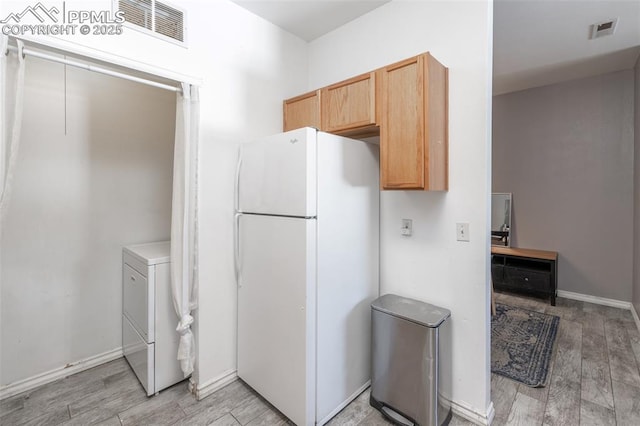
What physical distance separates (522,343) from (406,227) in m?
1.80

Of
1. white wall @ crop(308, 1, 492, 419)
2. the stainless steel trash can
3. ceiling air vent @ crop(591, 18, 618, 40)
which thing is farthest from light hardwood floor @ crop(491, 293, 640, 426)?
ceiling air vent @ crop(591, 18, 618, 40)

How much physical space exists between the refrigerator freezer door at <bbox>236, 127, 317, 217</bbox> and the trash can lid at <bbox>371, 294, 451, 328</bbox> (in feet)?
2.55

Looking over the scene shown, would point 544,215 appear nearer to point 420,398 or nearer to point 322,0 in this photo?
point 420,398

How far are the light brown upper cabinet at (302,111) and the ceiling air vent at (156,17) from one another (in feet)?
2.90

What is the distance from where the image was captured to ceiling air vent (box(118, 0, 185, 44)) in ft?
5.65

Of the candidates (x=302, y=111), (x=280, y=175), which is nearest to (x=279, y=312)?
(x=280, y=175)

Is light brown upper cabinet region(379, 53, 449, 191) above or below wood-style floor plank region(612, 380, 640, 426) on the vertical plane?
above

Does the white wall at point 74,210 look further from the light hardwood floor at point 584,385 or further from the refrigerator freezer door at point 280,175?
the light hardwood floor at point 584,385

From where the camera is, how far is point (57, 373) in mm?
2215

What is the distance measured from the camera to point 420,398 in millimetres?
1689

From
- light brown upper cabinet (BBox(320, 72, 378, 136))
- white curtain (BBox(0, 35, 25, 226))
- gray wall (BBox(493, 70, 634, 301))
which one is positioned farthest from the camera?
gray wall (BBox(493, 70, 634, 301))

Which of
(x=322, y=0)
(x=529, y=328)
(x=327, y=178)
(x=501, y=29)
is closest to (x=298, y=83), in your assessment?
(x=322, y=0)

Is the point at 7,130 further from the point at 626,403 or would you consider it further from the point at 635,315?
the point at 635,315

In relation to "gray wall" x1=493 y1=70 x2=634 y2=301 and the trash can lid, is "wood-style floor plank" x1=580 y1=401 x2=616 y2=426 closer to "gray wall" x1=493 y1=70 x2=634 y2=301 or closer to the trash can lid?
the trash can lid
